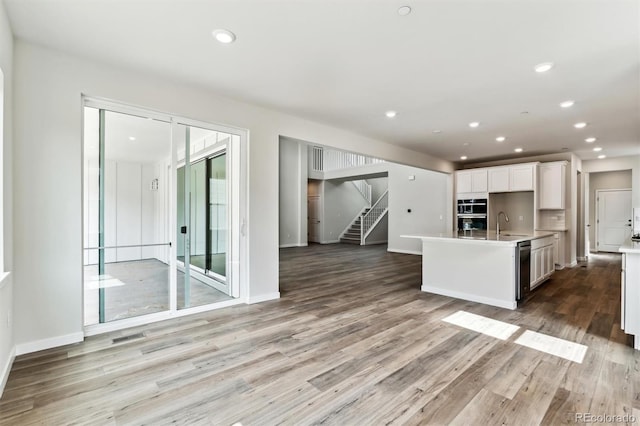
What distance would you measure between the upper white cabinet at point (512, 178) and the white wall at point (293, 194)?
671 cm

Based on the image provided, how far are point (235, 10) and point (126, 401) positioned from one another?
288cm

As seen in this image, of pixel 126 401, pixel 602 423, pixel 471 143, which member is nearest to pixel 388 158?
pixel 471 143

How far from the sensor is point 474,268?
15.0ft

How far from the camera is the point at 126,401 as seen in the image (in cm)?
212

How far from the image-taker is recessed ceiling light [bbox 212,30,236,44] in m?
2.59

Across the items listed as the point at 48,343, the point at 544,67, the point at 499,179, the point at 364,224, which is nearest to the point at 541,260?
the point at 499,179

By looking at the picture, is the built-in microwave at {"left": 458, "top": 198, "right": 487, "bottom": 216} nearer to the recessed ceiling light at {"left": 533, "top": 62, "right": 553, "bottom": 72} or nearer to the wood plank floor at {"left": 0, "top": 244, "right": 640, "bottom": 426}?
the wood plank floor at {"left": 0, "top": 244, "right": 640, "bottom": 426}

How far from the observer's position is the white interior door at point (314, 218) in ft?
44.2

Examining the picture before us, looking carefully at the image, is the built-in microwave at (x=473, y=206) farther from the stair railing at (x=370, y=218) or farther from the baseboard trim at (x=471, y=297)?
the stair railing at (x=370, y=218)

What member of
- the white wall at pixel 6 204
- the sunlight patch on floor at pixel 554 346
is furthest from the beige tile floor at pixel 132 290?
the sunlight patch on floor at pixel 554 346

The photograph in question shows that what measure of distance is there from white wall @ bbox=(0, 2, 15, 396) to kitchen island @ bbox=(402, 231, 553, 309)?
490cm

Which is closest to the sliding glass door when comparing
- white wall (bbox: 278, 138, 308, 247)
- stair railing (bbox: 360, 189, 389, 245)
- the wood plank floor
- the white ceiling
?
the wood plank floor

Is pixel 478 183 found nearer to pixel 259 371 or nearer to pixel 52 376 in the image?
pixel 259 371

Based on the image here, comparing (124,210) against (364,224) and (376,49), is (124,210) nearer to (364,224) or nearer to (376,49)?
(376,49)
